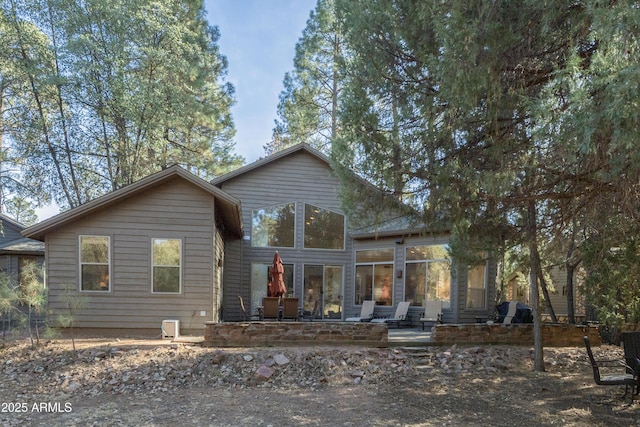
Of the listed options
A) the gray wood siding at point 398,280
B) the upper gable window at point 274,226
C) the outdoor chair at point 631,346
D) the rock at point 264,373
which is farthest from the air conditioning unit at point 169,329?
the outdoor chair at point 631,346

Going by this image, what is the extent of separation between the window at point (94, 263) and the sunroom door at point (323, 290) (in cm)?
600

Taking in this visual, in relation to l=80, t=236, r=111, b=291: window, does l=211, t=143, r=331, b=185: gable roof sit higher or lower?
higher

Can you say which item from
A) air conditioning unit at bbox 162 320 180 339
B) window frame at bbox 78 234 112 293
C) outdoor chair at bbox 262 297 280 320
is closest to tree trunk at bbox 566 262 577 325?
outdoor chair at bbox 262 297 280 320

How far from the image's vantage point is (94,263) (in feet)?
27.6

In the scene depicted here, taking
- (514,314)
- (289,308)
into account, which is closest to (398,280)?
(514,314)

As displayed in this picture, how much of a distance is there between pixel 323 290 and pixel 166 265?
567 cm

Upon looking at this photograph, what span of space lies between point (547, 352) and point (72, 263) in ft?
33.9

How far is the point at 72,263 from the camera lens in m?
8.31

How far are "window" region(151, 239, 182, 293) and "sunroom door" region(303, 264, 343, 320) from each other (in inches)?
193

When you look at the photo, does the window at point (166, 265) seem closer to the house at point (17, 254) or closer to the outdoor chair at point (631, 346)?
the house at point (17, 254)

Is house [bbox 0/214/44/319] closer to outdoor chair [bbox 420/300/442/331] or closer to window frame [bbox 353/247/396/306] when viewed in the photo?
window frame [bbox 353/247/396/306]

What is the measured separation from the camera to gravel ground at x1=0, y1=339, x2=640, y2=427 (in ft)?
15.9

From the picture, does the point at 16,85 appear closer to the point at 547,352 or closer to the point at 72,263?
the point at 72,263

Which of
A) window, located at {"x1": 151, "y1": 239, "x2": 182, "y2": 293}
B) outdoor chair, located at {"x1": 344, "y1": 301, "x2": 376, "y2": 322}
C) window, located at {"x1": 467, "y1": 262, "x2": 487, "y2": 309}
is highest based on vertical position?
window, located at {"x1": 151, "y1": 239, "x2": 182, "y2": 293}
